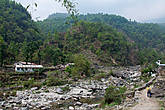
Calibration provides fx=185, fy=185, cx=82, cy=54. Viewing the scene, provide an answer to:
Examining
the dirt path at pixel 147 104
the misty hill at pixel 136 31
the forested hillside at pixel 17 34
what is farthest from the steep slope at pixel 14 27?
the dirt path at pixel 147 104

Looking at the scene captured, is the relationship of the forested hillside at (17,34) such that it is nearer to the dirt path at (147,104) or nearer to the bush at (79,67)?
the bush at (79,67)

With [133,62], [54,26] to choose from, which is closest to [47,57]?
[133,62]

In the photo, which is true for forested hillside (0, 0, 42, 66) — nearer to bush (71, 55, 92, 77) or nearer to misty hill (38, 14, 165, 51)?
bush (71, 55, 92, 77)

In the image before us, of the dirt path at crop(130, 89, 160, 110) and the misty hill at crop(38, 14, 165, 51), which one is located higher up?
the misty hill at crop(38, 14, 165, 51)

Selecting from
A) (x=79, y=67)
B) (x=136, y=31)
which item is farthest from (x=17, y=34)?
(x=136, y=31)

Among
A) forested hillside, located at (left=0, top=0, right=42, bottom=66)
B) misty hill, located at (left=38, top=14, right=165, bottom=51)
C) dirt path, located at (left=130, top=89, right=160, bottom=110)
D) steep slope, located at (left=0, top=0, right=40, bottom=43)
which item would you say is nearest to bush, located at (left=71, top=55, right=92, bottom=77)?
forested hillside, located at (left=0, top=0, right=42, bottom=66)

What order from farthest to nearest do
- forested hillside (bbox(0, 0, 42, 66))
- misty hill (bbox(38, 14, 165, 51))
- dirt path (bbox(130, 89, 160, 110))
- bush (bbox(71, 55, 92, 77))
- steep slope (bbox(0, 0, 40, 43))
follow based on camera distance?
misty hill (bbox(38, 14, 165, 51))
steep slope (bbox(0, 0, 40, 43))
forested hillside (bbox(0, 0, 42, 66))
bush (bbox(71, 55, 92, 77))
dirt path (bbox(130, 89, 160, 110))

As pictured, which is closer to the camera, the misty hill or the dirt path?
the dirt path

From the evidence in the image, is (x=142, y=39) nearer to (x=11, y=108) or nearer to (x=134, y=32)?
(x=134, y=32)

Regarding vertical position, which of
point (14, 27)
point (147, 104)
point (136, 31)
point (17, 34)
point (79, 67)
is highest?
point (136, 31)

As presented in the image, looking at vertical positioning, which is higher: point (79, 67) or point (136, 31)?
point (136, 31)

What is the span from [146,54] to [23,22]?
57033 millimetres

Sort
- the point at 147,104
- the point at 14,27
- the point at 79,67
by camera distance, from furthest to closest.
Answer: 1. the point at 14,27
2. the point at 79,67
3. the point at 147,104

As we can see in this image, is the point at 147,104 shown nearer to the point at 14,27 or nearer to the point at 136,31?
the point at 14,27
